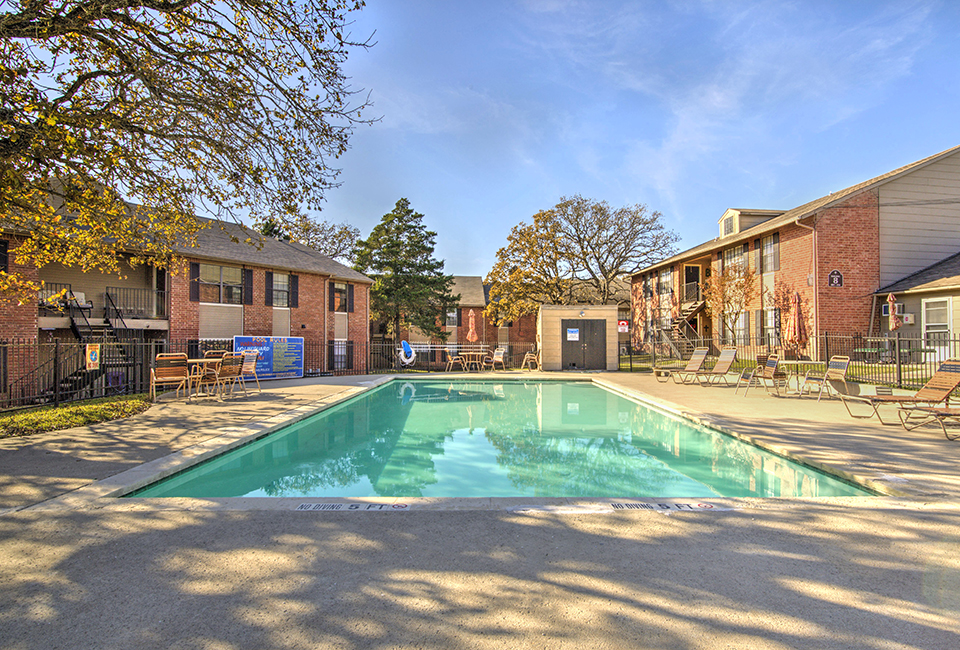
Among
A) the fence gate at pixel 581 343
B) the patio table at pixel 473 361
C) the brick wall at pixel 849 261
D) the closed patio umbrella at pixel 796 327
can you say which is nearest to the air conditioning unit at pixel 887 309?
the brick wall at pixel 849 261

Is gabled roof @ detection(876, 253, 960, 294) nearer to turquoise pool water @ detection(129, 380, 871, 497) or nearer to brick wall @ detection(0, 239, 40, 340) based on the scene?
turquoise pool water @ detection(129, 380, 871, 497)

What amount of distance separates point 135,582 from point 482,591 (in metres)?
1.92

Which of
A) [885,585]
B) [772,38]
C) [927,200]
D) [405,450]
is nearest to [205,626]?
[885,585]

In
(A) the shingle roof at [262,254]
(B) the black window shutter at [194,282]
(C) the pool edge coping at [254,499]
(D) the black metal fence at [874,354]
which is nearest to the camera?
(C) the pool edge coping at [254,499]

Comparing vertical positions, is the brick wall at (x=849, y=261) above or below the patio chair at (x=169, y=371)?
above

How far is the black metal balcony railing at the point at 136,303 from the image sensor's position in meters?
17.8

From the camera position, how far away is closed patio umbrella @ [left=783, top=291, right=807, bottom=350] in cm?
1716

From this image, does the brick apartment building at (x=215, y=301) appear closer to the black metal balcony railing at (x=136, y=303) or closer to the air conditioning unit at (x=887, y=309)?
the black metal balcony railing at (x=136, y=303)

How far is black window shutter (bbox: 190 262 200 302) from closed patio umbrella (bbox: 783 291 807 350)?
2366 centimetres

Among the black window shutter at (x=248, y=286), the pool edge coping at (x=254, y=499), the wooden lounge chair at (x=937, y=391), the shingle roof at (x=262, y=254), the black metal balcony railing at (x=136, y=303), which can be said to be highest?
the shingle roof at (x=262, y=254)

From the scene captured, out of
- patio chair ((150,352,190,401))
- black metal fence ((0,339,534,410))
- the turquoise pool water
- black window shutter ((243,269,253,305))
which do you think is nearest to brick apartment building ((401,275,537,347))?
black metal fence ((0,339,534,410))

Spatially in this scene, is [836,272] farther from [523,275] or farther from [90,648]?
[90,648]

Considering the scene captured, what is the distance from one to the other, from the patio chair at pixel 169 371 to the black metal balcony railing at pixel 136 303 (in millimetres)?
9420

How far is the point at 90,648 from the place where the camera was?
1978 millimetres
